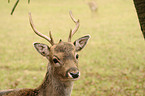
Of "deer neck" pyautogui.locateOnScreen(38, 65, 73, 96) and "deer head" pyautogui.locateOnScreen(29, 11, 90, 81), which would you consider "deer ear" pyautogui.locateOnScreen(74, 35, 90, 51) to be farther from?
"deer neck" pyautogui.locateOnScreen(38, 65, 73, 96)

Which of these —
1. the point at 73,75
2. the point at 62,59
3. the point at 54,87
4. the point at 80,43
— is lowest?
the point at 54,87

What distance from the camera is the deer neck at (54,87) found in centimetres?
406

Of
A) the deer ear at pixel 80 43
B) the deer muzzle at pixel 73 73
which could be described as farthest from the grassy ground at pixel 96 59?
the deer muzzle at pixel 73 73

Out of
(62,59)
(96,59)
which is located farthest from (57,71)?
(96,59)

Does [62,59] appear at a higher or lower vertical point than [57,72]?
higher

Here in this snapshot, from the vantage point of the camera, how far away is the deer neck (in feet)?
13.3

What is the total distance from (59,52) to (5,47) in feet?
31.9

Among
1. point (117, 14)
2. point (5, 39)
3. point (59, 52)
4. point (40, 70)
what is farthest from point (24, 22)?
point (59, 52)

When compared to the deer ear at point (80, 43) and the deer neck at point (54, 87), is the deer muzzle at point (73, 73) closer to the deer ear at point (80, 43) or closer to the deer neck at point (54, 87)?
the deer neck at point (54, 87)

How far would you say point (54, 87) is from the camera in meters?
4.09

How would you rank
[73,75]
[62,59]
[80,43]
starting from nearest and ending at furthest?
1. [73,75]
2. [62,59]
3. [80,43]

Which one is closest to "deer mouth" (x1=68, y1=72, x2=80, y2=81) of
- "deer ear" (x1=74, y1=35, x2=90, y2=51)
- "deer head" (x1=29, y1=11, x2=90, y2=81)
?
"deer head" (x1=29, y1=11, x2=90, y2=81)

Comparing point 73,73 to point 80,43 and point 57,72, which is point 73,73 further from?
point 80,43

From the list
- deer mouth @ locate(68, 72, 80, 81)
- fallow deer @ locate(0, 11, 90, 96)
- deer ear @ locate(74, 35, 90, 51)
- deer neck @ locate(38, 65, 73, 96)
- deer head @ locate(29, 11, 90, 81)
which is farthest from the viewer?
deer ear @ locate(74, 35, 90, 51)
